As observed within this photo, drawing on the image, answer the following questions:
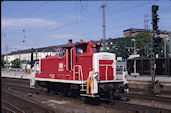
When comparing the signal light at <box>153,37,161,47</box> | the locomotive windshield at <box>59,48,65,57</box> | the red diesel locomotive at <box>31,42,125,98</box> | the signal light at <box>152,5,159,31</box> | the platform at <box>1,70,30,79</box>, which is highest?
the signal light at <box>152,5,159,31</box>

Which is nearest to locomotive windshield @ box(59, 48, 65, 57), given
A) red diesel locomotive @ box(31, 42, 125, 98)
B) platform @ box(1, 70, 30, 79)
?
red diesel locomotive @ box(31, 42, 125, 98)

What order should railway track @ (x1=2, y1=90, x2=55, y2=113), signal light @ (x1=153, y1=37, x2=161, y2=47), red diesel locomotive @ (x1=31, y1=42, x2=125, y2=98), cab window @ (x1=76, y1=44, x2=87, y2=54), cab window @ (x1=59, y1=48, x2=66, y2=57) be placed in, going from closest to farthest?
railway track @ (x1=2, y1=90, x2=55, y2=113), red diesel locomotive @ (x1=31, y1=42, x2=125, y2=98), cab window @ (x1=76, y1=44, x2=87, y2=54), cab window @ (x1=59, y1=48, x2=66, y2=57), signal light @ (x1=153, y1=37, x2=161, y2=47)

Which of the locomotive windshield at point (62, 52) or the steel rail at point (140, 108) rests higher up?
the locomotive windshield at point (62, 52)

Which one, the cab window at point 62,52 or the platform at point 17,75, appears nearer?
the cab window at point 62,52

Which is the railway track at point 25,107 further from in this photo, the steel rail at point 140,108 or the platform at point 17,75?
the platform at point 17,75

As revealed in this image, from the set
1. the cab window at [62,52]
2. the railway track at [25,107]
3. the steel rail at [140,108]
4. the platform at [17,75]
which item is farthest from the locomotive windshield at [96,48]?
the platform at [17,75]

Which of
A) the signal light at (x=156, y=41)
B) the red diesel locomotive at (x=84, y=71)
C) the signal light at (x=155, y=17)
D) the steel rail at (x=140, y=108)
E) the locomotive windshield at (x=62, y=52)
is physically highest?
the signal light at (x=155, y=17)

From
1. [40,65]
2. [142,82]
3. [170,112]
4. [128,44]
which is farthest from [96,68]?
[128,44]

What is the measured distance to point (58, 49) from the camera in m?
13.0

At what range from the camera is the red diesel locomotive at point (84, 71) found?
34.5ft

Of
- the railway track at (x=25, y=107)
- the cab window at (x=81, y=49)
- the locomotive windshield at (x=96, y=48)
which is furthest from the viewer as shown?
the locomotive windshield at (x=96, y=48)

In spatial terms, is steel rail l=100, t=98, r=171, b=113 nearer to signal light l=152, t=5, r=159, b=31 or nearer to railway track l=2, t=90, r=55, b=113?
railway track l=2, t=90, r=55, b=113

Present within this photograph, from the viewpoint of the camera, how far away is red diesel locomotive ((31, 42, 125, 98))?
10.5m

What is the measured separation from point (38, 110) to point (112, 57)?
16.9ft
